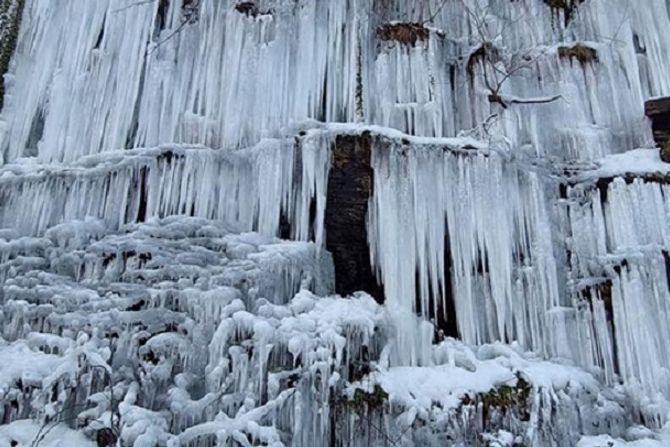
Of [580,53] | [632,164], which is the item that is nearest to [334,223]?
[632,164]

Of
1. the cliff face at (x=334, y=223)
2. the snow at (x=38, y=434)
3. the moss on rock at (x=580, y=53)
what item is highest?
the moss on rock at (x=580, y=53)

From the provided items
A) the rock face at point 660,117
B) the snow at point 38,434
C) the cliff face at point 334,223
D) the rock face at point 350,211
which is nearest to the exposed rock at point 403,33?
the cliff face at point 334,223

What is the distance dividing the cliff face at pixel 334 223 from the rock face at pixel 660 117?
34mm

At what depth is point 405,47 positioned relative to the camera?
8.47 meters

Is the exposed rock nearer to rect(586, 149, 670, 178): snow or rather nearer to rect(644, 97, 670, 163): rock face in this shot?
rect(586, 149, 670, 178): snow

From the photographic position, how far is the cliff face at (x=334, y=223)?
19.1ft

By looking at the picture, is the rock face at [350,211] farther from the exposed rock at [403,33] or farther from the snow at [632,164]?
the snow at [632,164]

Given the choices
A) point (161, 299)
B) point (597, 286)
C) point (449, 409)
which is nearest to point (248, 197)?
point (161, 299)

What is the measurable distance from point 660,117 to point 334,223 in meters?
4.17

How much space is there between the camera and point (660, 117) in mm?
7984

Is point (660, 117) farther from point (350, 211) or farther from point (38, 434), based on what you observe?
point (38, 434)

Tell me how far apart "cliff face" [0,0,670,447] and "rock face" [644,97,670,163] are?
3 centimetres

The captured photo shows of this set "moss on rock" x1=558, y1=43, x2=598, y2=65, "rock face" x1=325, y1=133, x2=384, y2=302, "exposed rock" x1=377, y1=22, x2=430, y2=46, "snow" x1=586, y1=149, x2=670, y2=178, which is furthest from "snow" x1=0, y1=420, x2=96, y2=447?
"moss on rock" x1=558, y1=43, x2=598, y2=65

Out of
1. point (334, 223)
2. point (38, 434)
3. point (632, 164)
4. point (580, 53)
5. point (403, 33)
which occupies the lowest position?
point (38, 434)
